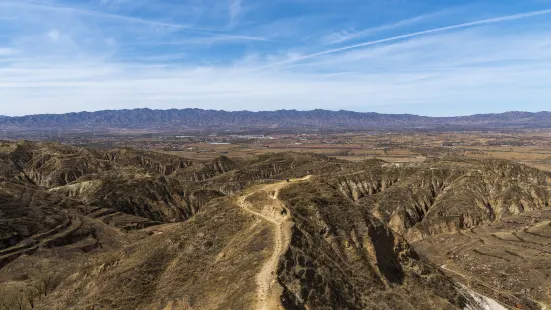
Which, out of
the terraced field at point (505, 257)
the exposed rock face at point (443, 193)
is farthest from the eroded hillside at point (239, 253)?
the terraced field at point (505, 257)

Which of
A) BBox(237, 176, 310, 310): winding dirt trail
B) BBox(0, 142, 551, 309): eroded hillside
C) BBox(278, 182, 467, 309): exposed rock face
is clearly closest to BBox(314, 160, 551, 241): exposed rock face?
BBox(0, 142, 551, 309): eroded hillside

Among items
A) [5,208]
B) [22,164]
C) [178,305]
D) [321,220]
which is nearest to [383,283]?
[321,220]

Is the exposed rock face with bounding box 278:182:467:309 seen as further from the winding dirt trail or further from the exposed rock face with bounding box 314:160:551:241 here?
the exposed rock face with bounding box 314:160:551:241

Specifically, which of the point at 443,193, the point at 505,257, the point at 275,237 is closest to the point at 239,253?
the point at 275,237

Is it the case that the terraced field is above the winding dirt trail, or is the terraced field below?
below

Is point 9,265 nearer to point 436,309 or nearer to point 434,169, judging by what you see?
point 436,309

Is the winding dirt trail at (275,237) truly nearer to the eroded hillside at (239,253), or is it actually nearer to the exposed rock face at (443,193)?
the eroded hillside at (239,253)
